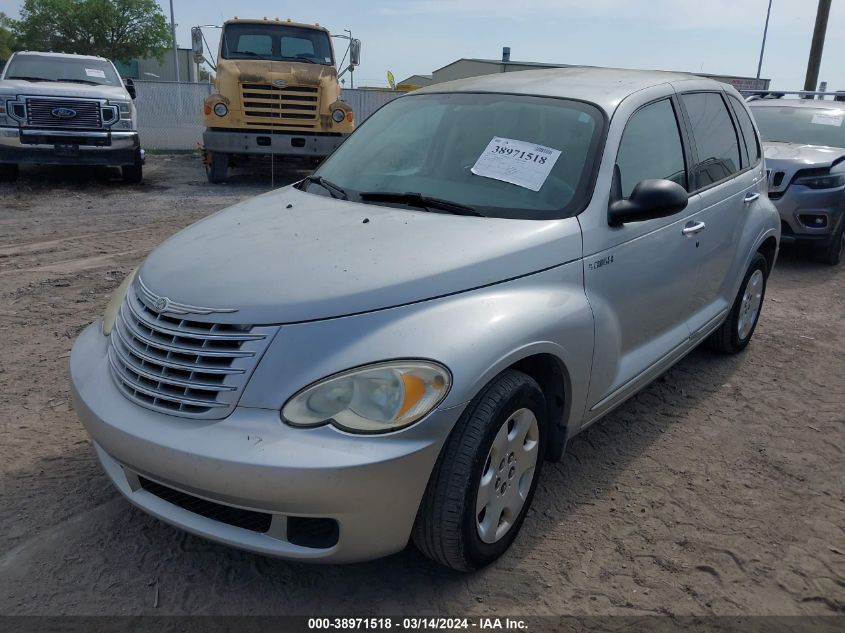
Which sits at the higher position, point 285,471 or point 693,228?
point 693,228

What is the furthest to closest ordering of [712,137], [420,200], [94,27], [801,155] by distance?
[94,27] → [801,155] → [712,137] → [420,200]

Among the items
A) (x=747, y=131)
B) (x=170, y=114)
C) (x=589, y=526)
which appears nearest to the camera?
(x=589, y=526)

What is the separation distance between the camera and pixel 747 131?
4.85 meters

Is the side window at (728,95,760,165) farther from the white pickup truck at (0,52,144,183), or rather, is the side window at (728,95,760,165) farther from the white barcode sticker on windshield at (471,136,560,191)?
the white pickup truck at (0,52,144,183)

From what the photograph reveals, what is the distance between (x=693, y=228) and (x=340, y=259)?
205 cm

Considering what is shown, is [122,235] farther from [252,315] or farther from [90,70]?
[252,315]

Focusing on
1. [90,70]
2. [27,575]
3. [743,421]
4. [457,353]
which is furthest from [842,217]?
[90,70]

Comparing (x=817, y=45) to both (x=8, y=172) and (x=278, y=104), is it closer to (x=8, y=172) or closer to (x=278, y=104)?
(x=278, y=104)

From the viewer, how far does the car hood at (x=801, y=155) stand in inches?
296

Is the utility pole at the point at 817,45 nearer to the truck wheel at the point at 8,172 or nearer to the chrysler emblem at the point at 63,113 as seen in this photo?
the chrysler emblem at the point at 63,113

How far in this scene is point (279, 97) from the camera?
12016 mm

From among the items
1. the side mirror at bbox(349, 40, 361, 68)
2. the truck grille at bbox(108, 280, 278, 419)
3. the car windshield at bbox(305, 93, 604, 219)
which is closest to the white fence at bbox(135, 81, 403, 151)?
the side mirror at bbox(349, 40, 361, 68)

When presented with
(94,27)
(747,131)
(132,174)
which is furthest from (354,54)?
(94,27)

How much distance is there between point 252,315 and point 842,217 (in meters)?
7.34
